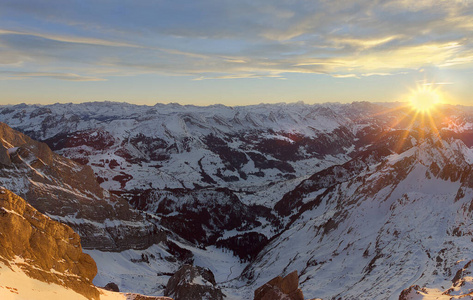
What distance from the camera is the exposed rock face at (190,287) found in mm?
96812

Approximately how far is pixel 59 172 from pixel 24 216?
371 feet

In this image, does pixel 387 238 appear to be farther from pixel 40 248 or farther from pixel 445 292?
pixel 40 248

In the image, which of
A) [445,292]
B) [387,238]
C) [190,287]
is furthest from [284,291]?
[387,238]

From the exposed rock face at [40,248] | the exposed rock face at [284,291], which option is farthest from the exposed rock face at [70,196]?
the exposed rock face at [284,291]

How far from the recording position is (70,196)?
146m

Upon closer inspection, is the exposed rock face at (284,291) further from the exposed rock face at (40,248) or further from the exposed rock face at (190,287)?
the exposed rock face at (190,287)

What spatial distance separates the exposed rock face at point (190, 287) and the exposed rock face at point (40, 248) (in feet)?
151

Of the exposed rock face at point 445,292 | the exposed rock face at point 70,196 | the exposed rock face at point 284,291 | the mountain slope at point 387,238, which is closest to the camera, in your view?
the exposed rock face at point 445,292

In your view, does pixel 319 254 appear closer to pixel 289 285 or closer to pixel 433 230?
pixel 433 230

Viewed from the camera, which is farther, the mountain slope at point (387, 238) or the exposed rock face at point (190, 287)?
the exposed rock face at point (190, 287)

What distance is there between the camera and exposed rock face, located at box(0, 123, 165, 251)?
444 ft

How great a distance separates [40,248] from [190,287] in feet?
183

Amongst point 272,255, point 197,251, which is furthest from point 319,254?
point 197,251

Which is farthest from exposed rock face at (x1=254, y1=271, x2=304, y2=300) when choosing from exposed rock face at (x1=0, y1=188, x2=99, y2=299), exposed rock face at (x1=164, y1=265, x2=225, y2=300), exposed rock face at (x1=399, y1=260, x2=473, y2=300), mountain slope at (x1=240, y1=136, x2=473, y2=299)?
exposed rock face at (x1=164, y1=265, x2=225, y2=300)
